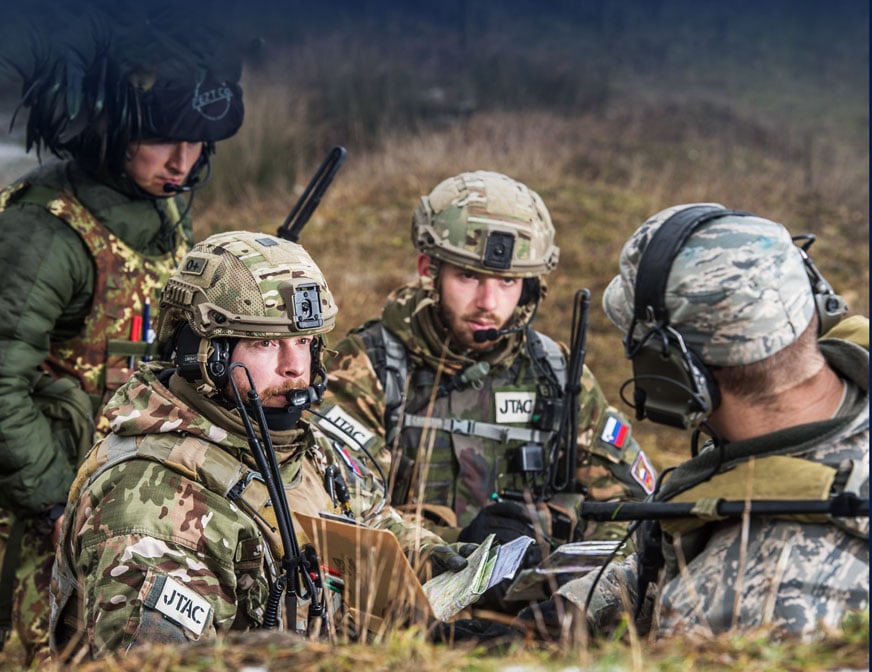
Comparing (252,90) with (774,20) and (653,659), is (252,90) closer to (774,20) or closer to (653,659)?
(653,659)

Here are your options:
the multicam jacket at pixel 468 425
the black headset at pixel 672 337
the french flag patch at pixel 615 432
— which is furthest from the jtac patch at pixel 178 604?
the french flag patch at pixel 615 432

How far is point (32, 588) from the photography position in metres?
4.86

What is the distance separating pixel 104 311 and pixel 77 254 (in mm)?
284

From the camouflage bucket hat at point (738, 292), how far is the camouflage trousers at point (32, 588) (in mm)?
3256

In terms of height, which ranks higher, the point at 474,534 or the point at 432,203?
A: the point at 432,203

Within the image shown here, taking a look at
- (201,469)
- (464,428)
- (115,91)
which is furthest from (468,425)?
(115,91)

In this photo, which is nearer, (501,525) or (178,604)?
(178,604)

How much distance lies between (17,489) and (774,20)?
115 feet

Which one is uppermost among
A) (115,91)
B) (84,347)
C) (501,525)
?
(115,91)

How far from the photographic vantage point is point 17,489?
15.3 ft

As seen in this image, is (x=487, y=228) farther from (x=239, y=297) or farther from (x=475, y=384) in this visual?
(x=239, y=297)

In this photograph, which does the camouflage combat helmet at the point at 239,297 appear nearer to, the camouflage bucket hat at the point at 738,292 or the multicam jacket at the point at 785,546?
the camouflage bucket hat at the point at 738,292

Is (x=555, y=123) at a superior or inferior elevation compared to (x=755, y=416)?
superior

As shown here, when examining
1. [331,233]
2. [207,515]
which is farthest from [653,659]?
[331,233]
